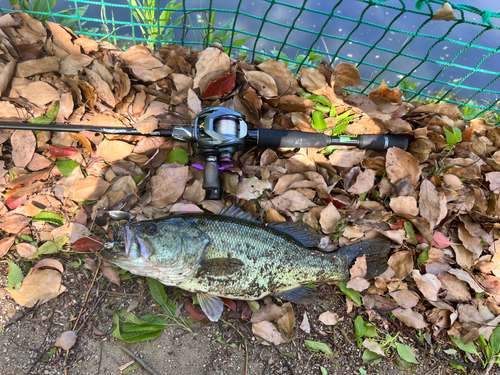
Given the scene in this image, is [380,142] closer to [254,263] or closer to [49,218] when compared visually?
[254,263]

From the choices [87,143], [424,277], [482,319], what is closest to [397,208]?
[424,277]

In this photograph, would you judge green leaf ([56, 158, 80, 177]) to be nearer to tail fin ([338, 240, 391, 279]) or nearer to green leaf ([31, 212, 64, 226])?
green leaf ([31, 212, 64, 226])

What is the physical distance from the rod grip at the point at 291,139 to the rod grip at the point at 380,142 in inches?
15.9

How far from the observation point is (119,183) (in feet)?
10.3

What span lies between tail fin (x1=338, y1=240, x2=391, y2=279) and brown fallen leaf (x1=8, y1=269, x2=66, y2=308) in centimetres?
273

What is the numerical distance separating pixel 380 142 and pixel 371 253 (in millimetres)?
1168

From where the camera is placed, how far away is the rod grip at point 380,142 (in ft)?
11.0

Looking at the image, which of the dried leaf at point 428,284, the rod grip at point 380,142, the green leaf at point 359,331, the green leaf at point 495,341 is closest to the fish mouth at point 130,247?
the green leaf at point 359,331

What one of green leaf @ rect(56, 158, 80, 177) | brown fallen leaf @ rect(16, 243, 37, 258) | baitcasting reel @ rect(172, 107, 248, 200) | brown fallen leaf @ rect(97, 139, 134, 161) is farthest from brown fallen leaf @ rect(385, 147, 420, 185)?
brown fallen leaf @ rect(16, 243, 37, 258)

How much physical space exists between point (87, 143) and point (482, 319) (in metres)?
4.35

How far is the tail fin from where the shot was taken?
3139 mm

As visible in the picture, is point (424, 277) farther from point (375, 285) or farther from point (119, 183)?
point (119, 183)

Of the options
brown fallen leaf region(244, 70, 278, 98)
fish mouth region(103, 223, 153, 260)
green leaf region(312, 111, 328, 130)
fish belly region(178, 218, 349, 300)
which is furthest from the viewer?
green leaf region(312, 111, 328, 130)

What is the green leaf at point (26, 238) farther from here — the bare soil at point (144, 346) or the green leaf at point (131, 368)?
the green leaf at point (131, 368)
